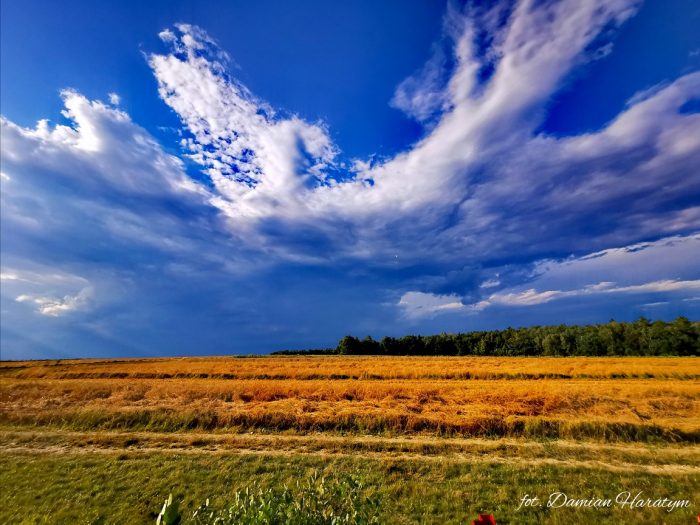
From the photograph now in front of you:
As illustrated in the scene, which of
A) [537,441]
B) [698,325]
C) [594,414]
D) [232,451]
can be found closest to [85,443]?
[232,451]

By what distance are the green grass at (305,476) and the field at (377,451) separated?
0.05m

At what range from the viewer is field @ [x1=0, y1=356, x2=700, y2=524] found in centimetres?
940

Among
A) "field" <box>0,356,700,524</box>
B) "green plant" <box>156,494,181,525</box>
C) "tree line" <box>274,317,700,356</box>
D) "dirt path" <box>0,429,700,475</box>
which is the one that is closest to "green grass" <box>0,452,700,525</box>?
"field" <box>0,356,700,524</box>

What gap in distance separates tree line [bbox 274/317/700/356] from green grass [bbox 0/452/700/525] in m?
92.3

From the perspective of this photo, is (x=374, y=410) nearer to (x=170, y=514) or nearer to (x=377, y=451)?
(x=377, y=451)

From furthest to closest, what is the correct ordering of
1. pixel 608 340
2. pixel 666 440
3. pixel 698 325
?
pixel 608 340
pixel 698 325
pixel 666 440

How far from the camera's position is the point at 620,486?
9.88 meters

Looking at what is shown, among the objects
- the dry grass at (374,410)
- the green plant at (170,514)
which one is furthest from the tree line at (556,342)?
the green plant at (170,514)

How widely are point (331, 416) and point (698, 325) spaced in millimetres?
97233

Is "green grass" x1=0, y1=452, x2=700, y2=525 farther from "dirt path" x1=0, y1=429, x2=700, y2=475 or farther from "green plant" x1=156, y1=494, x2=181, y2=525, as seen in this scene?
"green plant" x1=156, y1=494, x2=181, y2=525

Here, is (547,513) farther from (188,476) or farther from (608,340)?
(608,340)

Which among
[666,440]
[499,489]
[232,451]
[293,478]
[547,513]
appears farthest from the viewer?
[666,440]

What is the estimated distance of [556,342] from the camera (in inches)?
3878

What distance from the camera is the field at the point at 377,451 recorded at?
9398 mm
